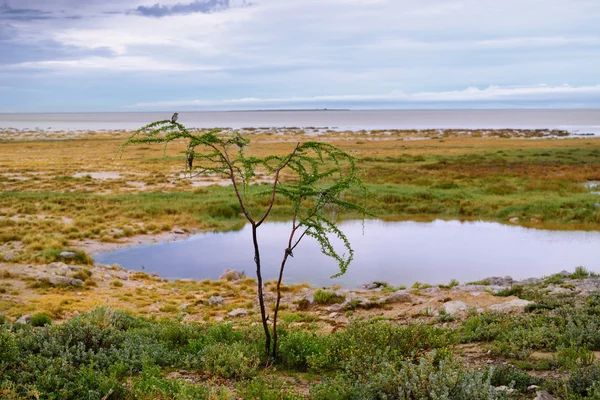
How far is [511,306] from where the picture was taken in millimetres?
10648

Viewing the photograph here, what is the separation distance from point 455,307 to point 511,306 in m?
1.19

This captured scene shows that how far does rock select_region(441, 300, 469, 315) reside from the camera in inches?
432

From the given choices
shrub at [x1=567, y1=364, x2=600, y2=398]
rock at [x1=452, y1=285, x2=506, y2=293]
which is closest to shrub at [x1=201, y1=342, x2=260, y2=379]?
shrub at [x1=567, y1=364, x2=600, y2=398]

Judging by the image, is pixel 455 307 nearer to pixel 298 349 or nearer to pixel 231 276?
pixel 298 349

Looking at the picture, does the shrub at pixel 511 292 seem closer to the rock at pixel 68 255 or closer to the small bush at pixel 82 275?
the small bush at pixel 82 275

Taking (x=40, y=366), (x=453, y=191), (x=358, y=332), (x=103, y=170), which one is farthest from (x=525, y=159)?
(x=40, y=366)

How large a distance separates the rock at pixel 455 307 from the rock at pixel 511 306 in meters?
0.56

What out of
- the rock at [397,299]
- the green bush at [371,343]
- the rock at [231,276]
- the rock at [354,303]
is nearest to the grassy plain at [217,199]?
the rock at [231,276]

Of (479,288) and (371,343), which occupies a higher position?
(371,343)

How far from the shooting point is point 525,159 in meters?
52.8

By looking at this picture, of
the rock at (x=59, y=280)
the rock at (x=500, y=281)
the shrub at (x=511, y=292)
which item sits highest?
the shrub at (x=511, y=292)

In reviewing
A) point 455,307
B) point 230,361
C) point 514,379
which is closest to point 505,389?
point 514,379

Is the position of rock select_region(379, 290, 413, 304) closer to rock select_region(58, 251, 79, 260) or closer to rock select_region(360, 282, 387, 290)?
rock select_region(360, 282, 387, 290)

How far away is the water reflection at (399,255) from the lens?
19250mm
